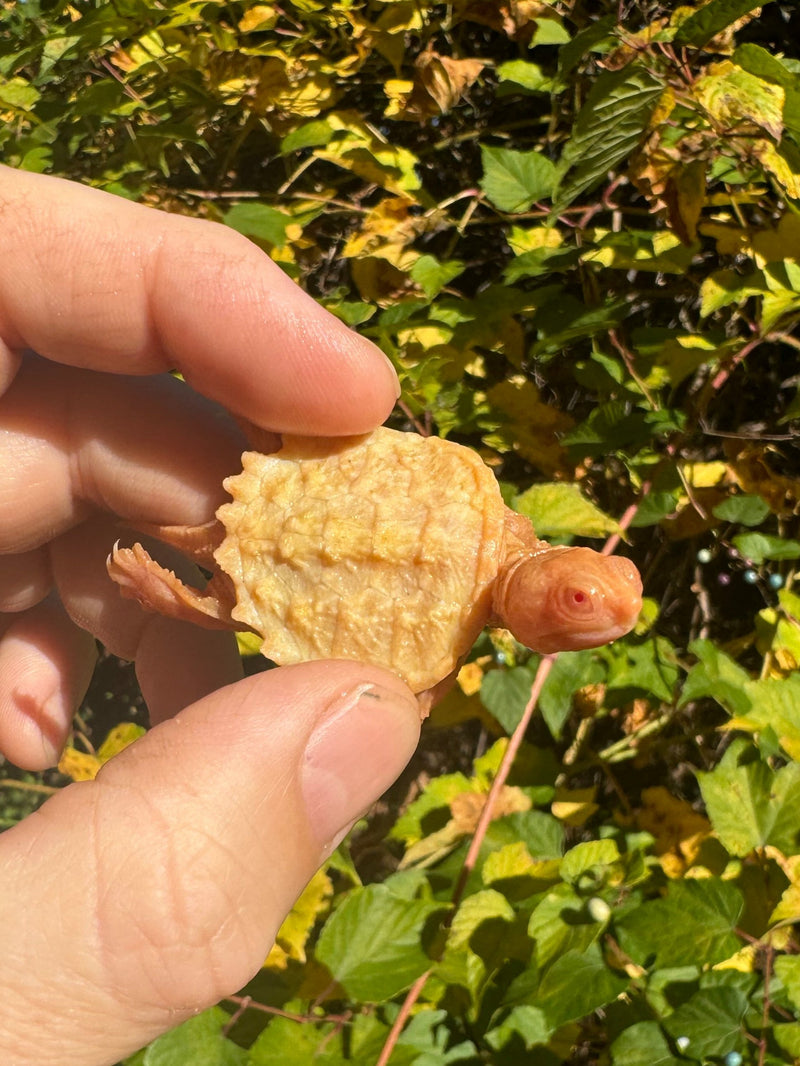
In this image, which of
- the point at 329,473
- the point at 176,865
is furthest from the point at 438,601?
the point at 176,865

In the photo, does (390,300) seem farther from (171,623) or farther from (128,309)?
(171,623)

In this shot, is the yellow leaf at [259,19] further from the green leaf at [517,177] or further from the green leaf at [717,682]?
the green leaf at [717,682]

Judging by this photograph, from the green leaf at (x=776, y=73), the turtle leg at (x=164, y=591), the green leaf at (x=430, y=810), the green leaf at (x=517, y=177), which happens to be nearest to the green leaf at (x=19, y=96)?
the green leaf at (x=517, y=177)

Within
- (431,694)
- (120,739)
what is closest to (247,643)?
(120,739)

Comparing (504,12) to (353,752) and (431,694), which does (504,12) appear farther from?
(353,752)

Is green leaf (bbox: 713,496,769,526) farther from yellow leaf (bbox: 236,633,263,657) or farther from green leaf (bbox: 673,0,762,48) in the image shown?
yellow leaf (bbox: 236,633,263,657)

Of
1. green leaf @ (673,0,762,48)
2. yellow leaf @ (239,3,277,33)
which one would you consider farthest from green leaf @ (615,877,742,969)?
yellow leaf @ (239,3,277,33)
